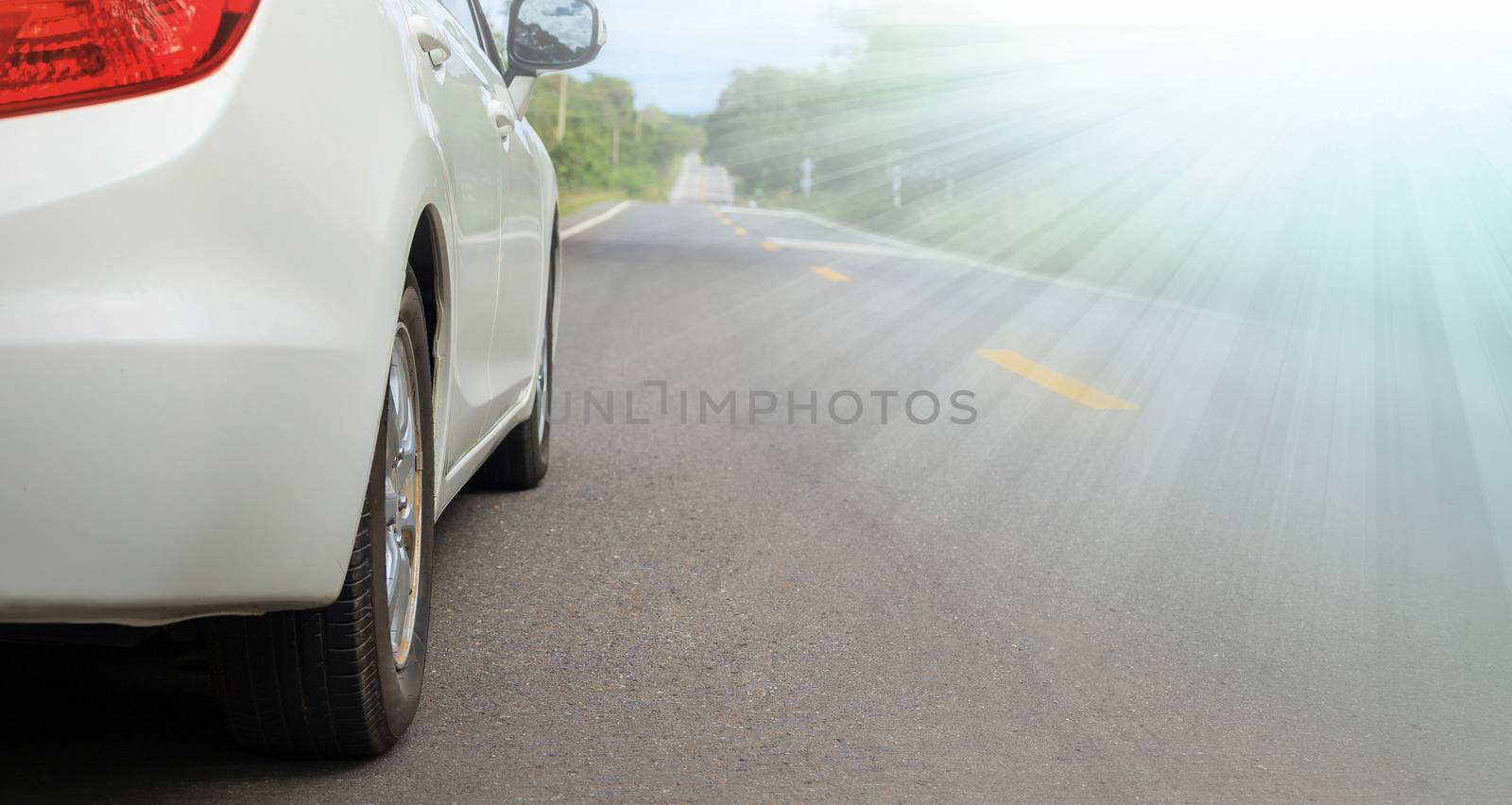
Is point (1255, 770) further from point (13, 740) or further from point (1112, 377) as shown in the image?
point (1112, 377)

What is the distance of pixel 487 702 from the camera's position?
270 centimetres

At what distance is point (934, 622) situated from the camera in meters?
3.35

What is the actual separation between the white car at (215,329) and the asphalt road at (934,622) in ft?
1.43

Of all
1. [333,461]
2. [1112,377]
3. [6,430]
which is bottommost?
[1112,377]

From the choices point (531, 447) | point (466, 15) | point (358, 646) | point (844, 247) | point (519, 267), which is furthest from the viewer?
point (844, 247)

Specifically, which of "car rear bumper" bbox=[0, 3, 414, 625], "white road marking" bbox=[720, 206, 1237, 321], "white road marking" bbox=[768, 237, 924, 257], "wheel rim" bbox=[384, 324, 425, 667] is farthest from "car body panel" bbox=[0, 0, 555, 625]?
"white road marking" bbox=[768, 237, 924, 257]

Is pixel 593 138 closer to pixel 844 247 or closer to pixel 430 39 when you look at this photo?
pixel 844 247

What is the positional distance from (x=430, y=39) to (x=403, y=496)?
82cm

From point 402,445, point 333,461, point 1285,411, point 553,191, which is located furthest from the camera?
point 1285,411

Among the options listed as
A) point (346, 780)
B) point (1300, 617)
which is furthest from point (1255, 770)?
point (346, 780)

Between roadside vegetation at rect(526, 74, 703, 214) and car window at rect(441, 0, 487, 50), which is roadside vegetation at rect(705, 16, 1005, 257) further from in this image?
car window at rect(441, 0, 487, 50)

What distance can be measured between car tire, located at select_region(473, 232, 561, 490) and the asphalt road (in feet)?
0.48

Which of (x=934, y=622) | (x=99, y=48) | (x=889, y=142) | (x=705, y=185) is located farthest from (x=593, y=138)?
(x=705, y=185)

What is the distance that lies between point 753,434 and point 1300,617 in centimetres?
257
